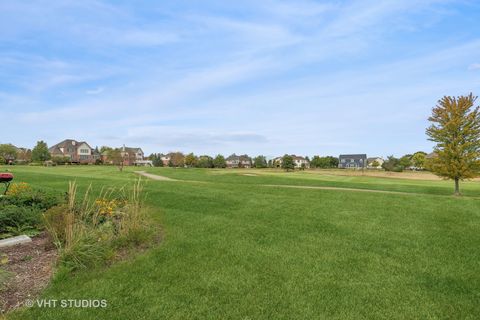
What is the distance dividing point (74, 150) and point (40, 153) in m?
21.8

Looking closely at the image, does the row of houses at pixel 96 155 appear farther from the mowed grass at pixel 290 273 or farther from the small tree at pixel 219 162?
the mowed grass at pixel 290 273

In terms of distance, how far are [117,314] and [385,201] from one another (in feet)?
35.1

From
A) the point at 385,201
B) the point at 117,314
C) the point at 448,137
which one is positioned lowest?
the point at 117,314

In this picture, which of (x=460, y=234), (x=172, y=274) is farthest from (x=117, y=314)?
(x=460, y=234)

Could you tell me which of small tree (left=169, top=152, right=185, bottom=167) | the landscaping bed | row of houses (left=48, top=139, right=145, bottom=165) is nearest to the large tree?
the landscaping bed

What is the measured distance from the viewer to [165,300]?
4164 mm

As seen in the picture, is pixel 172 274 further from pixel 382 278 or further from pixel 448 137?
pixel 448 137

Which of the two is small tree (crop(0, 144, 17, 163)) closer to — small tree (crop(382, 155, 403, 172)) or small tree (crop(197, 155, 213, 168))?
small tree (crop(197, 155, 213, 168))

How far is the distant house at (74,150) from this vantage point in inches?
3770

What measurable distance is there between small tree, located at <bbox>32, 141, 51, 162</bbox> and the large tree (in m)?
83.0

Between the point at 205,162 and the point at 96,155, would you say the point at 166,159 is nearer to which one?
the point at 96,155

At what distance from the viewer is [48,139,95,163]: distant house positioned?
9575 centimetres

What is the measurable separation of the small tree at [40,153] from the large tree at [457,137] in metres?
83.0

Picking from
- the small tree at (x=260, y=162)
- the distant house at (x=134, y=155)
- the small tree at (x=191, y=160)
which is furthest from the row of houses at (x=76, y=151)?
the small tree at (x=260, y=162)
